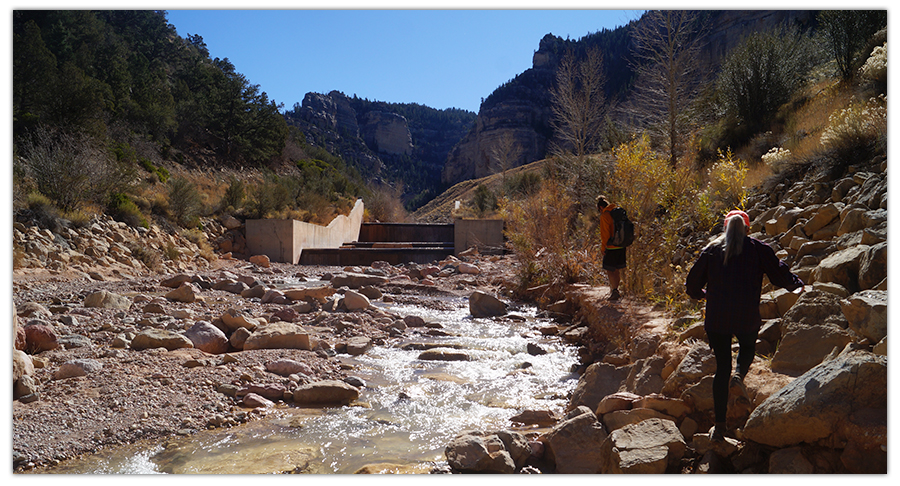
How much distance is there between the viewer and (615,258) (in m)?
6.46

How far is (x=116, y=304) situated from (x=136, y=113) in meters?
17.0

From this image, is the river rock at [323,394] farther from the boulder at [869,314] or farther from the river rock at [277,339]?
the boulder at [869,314]

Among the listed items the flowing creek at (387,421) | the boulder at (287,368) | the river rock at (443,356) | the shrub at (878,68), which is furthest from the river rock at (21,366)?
the shrub at (878,68)

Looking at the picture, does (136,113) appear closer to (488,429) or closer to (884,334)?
(488,429)

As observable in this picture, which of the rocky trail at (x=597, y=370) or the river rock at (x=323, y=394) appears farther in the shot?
the river rock at (x=323, y=394)

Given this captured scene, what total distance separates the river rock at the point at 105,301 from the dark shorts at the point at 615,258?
619cm

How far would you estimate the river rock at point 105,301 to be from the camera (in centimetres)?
668

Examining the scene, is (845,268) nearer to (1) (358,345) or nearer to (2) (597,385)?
(2) (597,385)

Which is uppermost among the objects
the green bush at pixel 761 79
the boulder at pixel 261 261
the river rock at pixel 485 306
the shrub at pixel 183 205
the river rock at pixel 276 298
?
the green bush at pixel 761 79

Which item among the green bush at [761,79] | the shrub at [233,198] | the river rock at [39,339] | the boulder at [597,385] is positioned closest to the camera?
the boulder at [597,385]

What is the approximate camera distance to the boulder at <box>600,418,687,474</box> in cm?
271

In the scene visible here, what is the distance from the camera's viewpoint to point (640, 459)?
272cm

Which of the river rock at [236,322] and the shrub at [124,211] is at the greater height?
the shrub at [124,211]

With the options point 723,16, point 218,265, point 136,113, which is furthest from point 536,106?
point 218,265
